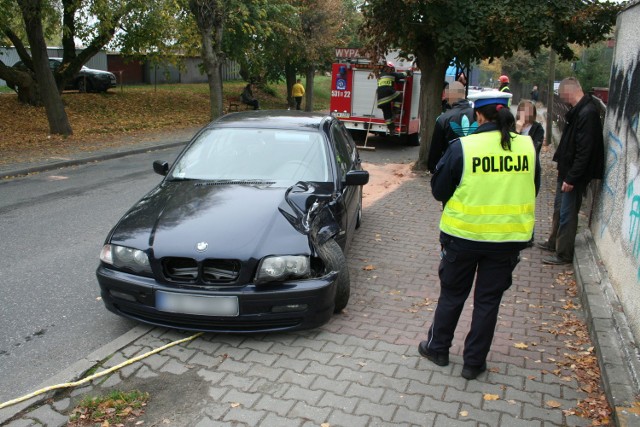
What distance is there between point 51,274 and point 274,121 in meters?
2.74

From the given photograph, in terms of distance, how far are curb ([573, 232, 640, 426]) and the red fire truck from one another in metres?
12.2

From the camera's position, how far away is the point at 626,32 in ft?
20.3

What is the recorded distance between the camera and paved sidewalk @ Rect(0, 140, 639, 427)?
3.50 meters

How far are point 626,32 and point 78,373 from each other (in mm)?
6056

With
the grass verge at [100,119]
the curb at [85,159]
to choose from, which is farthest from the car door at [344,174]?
the grass verge at [100,119]

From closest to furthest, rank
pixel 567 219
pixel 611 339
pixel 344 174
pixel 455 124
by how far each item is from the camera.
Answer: pixel 611 339
pixel 344 174
pixel 567 219
pixel 455 124

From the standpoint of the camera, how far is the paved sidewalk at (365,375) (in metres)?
3.50

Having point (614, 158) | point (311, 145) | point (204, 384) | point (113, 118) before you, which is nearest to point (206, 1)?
point (113, 118)

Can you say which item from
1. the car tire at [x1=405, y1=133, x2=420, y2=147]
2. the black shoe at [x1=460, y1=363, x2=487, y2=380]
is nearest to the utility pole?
the car tire at [x1=405, y1=133, x2=420, y2=147]

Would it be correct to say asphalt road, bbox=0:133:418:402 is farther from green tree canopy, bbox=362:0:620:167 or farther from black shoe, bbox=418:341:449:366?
green tree canopy, bbox=362:0:620:167

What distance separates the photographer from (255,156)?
19.0ft

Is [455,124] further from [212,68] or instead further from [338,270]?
[212,68]

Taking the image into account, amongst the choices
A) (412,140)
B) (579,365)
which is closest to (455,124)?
(579,365)

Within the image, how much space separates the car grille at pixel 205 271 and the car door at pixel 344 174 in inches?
54.4
